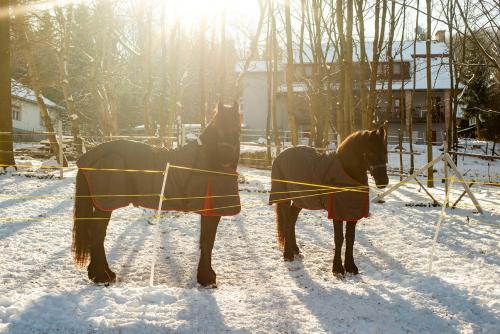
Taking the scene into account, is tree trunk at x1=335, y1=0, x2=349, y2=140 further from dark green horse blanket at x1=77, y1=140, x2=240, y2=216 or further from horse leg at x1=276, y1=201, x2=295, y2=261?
dark green horse blanket at x1=77, y1=140, x2=240, y2=216

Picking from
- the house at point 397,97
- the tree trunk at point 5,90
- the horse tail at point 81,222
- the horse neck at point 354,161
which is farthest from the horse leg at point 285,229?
the house at point 397,97

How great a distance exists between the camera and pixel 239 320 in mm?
3898

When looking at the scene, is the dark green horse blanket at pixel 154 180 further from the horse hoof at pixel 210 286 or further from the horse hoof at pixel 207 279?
the horse hoof at pixel 210 286

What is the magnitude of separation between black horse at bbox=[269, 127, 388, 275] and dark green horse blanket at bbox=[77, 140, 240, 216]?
140cm

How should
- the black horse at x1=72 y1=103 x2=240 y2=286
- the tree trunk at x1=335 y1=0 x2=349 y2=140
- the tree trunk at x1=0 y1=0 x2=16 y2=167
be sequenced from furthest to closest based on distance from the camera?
the tree trunk at x1=0 y1=0 x2=16 y2=167, the tree trunk at x1=335 y1=0 x2=349 y2=140, the black horse at x1=72 y1=103 x2=240 y2=286

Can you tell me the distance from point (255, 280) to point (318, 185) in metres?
1.55

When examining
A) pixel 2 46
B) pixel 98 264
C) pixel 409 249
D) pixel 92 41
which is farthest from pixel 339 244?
pixel 92 41

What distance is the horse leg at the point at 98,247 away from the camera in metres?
4.97

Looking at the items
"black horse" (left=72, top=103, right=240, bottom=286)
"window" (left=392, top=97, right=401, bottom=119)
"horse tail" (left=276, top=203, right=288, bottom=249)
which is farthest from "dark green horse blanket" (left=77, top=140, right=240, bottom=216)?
"window" (left=392, top=97, right=401, bottom=119)

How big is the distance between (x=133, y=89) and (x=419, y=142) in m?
25.8

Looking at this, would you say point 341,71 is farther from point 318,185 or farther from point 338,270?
point 338,270

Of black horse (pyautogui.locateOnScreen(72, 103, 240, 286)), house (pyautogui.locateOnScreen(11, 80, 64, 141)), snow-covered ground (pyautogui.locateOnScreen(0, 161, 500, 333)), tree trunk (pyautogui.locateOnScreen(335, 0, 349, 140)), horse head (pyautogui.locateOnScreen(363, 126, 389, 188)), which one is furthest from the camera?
house (pyautogui.locateOnScreen(11, 80, 64, 141))

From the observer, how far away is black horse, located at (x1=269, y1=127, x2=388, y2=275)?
5422mm

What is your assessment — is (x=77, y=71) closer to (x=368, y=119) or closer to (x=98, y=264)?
(x=368, y=119)
